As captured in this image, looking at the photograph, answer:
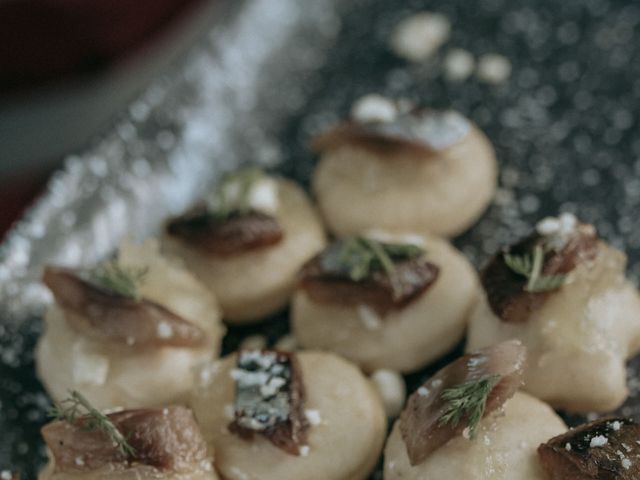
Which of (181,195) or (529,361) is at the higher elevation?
(181,195)

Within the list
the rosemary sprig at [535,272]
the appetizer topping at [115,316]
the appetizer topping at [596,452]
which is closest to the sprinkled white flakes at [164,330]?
the appetizer topping at [115,316]

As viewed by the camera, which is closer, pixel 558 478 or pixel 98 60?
pixel 558 478

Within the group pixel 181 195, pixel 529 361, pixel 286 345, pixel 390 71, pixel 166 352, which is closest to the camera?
pixel 529 361

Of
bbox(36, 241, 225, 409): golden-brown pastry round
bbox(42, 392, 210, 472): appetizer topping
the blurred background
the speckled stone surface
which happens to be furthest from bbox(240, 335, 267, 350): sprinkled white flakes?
the blurred background

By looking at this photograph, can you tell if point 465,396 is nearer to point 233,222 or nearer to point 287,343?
point 287,343

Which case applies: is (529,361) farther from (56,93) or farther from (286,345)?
(56,93)

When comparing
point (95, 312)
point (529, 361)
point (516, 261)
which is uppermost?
point (95, 312)

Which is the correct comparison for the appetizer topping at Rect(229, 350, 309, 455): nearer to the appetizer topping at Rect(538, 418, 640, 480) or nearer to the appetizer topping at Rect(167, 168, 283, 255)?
the appetizer topping at Rect(167, 168, 283, 255)

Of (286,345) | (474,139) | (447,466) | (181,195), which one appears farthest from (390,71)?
(447,466)
